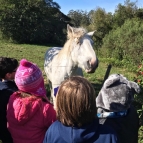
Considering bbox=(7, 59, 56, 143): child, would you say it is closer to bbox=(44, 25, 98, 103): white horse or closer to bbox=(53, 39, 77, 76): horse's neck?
bbox=(44, 25, 98, 103): white horse

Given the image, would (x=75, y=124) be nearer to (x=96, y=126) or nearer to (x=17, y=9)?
(x=96, y=126)

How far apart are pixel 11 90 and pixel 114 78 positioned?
105 centimetres

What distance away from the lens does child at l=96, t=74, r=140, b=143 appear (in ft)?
6.08

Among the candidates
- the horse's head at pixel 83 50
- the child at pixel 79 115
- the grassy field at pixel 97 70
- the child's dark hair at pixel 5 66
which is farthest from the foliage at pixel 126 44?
the child at pixel 79 115

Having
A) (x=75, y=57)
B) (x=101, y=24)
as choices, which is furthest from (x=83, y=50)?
(x=101, y=24)

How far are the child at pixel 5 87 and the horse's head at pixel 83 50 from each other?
1443 mm

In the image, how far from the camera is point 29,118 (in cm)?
200

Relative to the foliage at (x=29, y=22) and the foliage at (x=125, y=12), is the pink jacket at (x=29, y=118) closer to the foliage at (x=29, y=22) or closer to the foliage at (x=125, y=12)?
the foliage at (x=125, y=12)

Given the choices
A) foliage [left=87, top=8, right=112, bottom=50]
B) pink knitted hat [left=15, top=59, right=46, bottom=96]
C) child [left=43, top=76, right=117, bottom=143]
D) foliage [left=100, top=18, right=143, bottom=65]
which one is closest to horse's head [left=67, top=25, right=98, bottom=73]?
pink knitted hat [left=15, top=59, right=46, bottom=96]

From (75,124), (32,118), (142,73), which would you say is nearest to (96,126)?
(75,124)

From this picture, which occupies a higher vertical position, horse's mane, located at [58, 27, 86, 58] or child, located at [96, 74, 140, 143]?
horse's mane, located at [58, 27, 86, 58]

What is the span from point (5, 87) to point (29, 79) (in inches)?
21.0

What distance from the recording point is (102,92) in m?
1.97

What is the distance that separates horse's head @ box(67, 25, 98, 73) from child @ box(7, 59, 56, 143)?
5.94 feet
